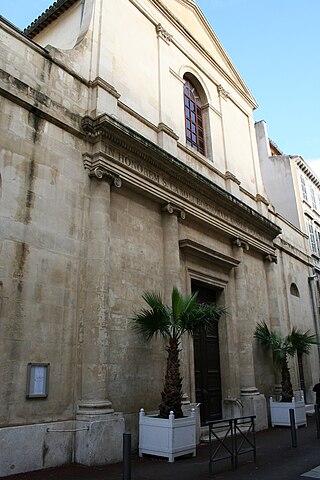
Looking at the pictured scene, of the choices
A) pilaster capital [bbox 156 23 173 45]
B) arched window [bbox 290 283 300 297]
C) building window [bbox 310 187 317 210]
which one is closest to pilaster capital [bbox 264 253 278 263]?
arched window [bbox 290 283 300 297]

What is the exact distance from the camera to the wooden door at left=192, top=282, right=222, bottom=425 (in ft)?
38.0

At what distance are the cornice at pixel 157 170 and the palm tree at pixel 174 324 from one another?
3.09 meters

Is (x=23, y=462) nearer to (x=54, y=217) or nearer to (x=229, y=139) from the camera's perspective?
(x=54, y=217)

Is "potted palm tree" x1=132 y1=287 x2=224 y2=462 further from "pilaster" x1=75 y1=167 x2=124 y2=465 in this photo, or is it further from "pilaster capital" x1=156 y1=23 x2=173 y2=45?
"pilaster capital" x1=156 y1=23 x2=173 y2=45

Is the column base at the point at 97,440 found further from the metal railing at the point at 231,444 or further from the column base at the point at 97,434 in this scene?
the metal railing at the point at 231,444

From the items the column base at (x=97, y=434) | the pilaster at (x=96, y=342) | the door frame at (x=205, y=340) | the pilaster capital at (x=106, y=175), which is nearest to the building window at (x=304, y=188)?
the door frame at (x=205, y=340)

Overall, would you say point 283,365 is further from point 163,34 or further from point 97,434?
point 163,34

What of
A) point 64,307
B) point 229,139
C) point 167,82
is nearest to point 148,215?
point 64,307

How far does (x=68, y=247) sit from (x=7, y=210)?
142 centimetres

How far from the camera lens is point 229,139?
1627cm

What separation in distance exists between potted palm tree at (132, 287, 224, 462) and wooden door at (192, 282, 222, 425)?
3275mm

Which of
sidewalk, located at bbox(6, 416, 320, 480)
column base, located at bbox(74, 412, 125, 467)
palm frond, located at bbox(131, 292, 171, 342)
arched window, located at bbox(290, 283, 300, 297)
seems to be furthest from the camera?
arched window, located at bbox(290, 283, 300, 297)

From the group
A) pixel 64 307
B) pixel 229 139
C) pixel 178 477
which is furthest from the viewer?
pixel 229 139

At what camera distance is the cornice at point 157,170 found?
9125 mm
